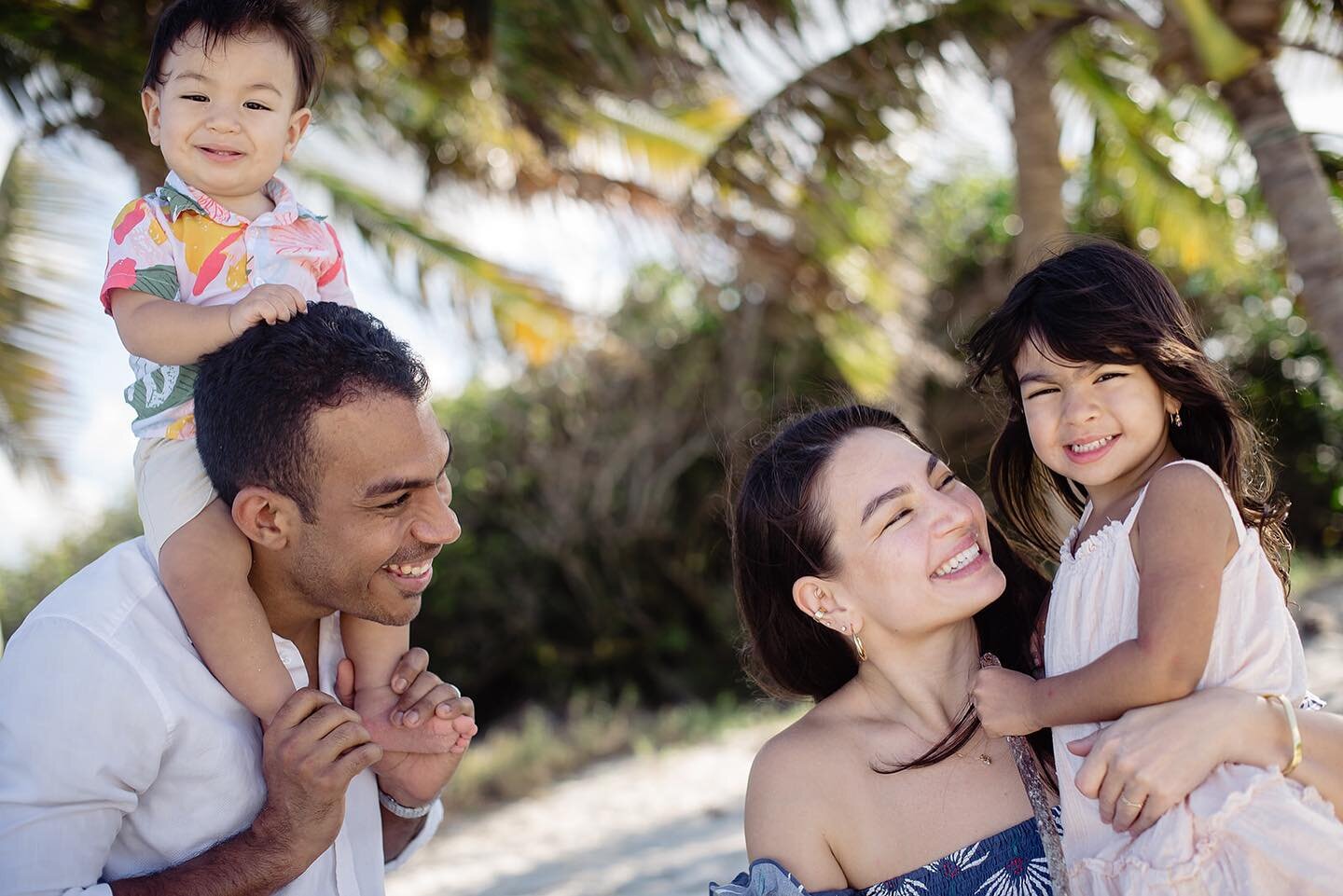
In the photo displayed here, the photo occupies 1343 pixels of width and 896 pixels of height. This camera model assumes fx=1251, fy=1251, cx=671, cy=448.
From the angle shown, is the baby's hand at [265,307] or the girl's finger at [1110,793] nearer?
the girl's finger at [1110,793]

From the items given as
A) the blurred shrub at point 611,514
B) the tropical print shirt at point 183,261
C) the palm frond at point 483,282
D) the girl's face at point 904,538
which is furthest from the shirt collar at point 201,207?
the blurred shrub at point 611,514

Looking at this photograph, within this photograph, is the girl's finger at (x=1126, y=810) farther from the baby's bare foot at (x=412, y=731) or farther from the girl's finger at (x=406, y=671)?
the girl's finger at (x=406, y=671)

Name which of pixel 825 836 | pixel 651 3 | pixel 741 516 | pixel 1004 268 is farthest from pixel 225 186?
pixel 1004 268

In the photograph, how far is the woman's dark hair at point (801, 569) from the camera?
2.85 meters

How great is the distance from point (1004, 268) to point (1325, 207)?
6254mm

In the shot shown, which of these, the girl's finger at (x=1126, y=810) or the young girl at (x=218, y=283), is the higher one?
the young girl at (x=218, y=283)

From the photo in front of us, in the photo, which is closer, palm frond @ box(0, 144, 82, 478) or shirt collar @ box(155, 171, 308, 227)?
shirt collar @ box(155, 171, 308, 227)

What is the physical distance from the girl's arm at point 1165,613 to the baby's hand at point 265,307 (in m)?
1.69

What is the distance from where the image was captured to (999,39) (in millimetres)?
7410

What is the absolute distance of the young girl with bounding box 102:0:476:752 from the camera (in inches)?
100

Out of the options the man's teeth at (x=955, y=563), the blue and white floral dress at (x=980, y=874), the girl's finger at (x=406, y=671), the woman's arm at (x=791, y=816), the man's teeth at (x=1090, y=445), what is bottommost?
the blue and white floral dress at (x=980, y=874)

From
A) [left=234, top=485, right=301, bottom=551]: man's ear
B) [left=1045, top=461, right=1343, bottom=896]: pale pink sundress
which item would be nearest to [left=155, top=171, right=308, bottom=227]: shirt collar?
[left=234, top=485, right=301, bottom=551]: man's ear

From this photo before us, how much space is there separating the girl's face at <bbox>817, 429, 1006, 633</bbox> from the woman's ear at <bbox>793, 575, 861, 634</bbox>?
2 centimetres

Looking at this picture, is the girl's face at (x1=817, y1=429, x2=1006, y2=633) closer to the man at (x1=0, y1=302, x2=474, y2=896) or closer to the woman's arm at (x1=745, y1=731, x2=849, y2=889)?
the woman's arm at (x1=745, y1=731, x2=849, y2=889)
